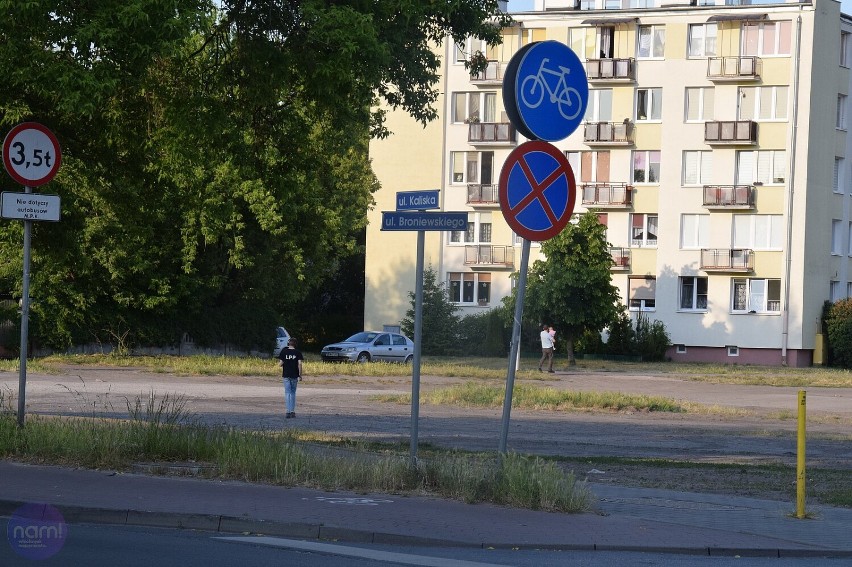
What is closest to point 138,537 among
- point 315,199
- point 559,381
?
point 559,381

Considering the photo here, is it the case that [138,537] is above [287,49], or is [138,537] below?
below

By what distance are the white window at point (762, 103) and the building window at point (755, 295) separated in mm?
8560

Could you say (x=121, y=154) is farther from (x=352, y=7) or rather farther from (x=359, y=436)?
(x=359, y=436)

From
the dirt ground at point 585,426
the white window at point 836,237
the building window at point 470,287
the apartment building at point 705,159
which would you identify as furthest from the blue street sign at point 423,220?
the building window at point 470,287

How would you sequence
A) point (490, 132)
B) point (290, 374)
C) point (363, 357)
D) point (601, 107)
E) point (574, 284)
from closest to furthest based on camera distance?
point (290, 374) → point (363, 357) → point (574, 284) → point (601, 107) → point (490, 132)

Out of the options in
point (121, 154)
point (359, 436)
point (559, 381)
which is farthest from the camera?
point (559, 381)

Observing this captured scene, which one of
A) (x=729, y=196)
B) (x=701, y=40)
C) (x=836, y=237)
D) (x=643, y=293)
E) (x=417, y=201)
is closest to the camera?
(x=417, y=201)

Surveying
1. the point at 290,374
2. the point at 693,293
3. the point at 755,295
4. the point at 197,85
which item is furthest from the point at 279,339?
the point at 197,85

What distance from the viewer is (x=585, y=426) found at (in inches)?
910

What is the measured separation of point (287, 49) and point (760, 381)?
3328 cm

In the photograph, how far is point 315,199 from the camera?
5006 centimetres

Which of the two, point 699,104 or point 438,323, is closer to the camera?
point 438,323

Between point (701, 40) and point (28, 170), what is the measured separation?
56537 millimetres

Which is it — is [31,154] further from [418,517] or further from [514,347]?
[418,517]
